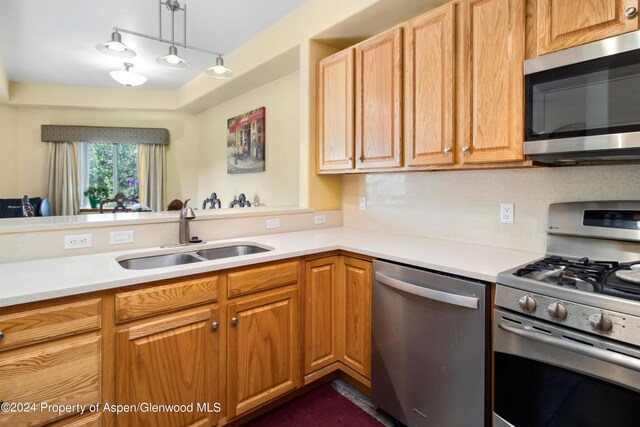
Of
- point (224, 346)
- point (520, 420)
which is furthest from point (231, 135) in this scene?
point (520, 420)

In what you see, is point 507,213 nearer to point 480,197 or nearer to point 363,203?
point 480,197

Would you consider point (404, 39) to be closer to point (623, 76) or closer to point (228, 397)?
point (623, 76)

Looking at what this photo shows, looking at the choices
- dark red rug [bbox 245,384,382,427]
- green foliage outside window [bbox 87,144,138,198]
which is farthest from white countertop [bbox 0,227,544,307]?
green foliage outside window [bbox 87,144,138,198]

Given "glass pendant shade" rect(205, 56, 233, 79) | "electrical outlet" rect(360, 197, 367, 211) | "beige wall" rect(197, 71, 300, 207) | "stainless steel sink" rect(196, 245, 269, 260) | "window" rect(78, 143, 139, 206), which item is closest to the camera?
"stainless steel sink" rect(196, 245, 269, 260)

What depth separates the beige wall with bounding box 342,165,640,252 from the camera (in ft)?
5.09

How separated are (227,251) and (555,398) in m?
1.72

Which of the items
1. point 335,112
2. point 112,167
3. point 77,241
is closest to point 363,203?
point 335,112

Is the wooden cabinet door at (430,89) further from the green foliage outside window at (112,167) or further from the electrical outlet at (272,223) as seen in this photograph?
the green foliage outside window at (112,167)

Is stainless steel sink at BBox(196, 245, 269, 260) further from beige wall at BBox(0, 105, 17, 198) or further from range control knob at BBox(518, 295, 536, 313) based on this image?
beige wall at BBox(0, 105, 17, 198)

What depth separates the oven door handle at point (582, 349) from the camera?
983 mm

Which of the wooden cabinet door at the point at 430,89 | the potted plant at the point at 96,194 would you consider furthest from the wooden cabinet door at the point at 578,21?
the potted plant at the point at 96,194

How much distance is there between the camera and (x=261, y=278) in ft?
5.61

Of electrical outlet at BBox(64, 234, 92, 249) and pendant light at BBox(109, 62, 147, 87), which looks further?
pendant light at BBox(109, 62, 147, 87)

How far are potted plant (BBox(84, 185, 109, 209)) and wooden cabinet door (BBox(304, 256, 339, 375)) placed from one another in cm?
533
